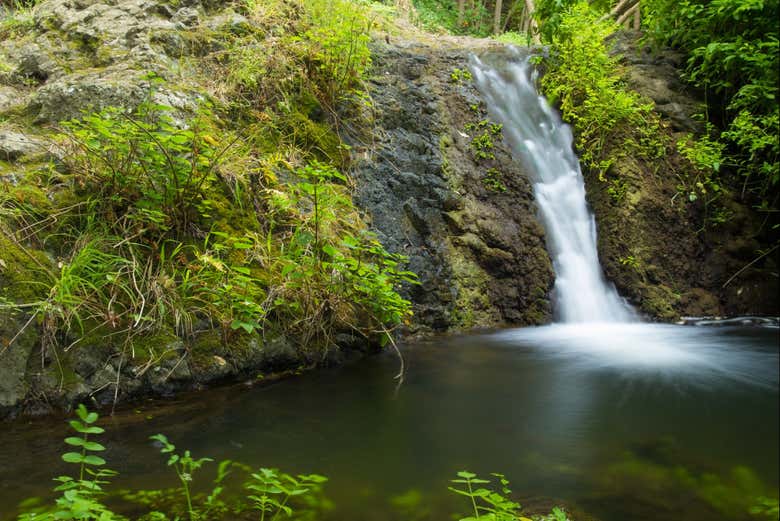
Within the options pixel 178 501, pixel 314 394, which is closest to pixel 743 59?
pixel 314 394

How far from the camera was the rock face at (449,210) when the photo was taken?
181 inches

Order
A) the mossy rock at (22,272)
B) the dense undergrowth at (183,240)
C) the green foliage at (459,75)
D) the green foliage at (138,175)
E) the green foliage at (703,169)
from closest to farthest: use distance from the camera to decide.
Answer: the mossy rock at (22,272) < the dense undergrowth at (183,240) < the green foliage at (138,175) < the green foliage at (703,169) < the green foliage at (459,75)

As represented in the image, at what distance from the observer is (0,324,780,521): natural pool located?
78.1 inches

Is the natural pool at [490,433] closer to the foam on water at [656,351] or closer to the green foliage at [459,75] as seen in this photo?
the foam on water at [656,351]

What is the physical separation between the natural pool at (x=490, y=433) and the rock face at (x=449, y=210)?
2.96ft

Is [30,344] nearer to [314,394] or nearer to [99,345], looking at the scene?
[99,345]

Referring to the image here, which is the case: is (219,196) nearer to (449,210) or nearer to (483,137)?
(449,210)

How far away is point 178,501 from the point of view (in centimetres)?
181

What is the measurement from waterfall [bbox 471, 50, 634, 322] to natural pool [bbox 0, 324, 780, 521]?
1.36 m

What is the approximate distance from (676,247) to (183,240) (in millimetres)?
5277

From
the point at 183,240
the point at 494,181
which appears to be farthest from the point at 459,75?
the point at 183,240

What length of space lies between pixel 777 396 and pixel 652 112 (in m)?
4.41

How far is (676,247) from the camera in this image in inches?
223

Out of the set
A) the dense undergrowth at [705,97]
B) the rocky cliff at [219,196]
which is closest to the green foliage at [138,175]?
the rocky cliff at [219,196]
